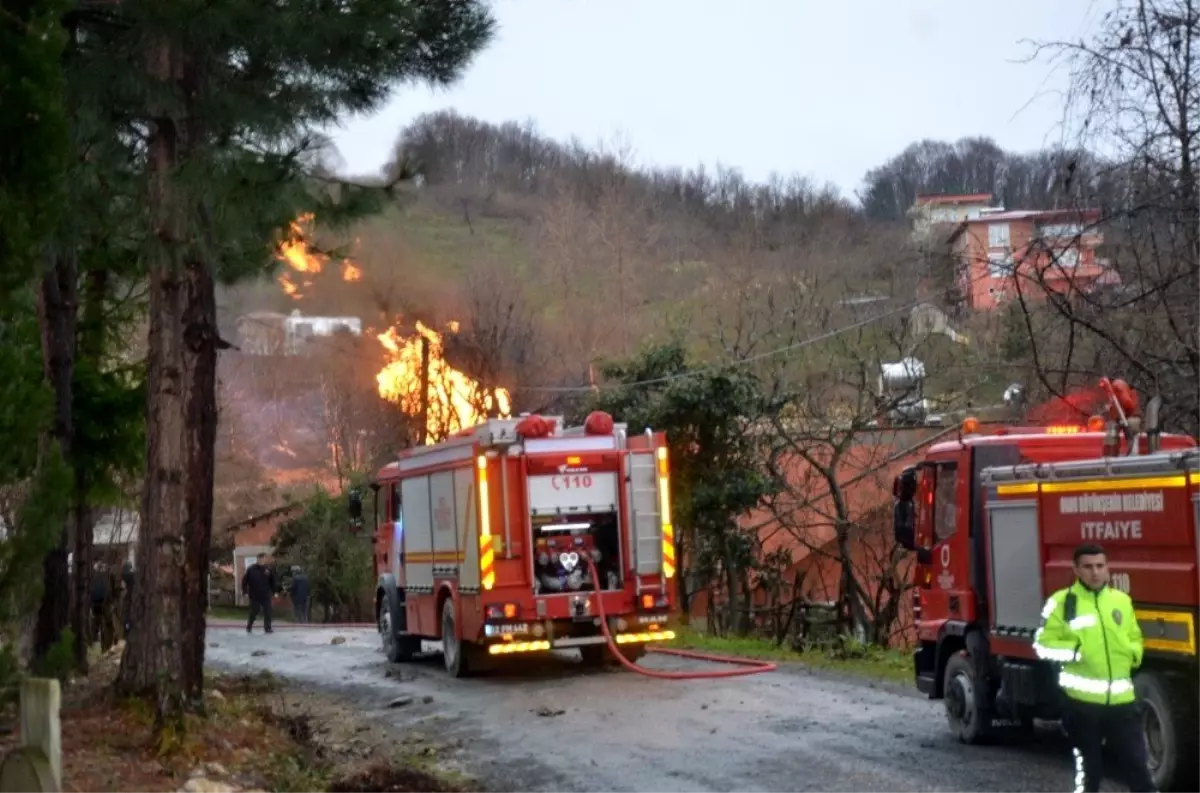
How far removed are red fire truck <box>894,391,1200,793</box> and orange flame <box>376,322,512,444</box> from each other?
19.3 m

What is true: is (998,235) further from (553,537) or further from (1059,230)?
(553,537)

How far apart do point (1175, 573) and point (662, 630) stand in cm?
925

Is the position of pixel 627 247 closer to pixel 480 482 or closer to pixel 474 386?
pixel 474 386

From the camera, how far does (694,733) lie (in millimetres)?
12484

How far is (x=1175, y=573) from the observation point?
8.82 m

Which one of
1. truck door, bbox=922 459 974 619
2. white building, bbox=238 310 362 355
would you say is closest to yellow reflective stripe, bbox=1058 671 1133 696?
truck door, bbox=922 459 974 619

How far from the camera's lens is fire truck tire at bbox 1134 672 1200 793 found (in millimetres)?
8695

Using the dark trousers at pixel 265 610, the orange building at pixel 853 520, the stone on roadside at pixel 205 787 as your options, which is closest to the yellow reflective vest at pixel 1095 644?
the stone on roadside at pixel 205 787

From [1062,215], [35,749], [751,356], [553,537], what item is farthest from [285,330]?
[35,749]

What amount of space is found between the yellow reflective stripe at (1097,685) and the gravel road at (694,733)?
5.23ft

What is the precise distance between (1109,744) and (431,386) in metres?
→ 29.6

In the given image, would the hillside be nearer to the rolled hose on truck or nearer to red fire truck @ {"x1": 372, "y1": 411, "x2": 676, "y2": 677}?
red fire truck @ {"x1": 372, "y1": 411, "x2": 676, "y2": 677}

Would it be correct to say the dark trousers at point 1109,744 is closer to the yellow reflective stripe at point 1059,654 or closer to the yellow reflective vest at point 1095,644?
the yellow reflective vest at point 1095,644

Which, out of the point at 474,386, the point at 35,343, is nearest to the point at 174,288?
the point at 35,343
